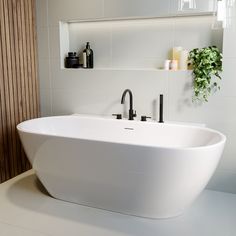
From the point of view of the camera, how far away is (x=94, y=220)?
7.58 ft

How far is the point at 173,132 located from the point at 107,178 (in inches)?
33.2

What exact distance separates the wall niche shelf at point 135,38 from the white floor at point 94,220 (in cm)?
146

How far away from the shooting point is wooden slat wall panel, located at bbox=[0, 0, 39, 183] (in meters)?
A: 2.98

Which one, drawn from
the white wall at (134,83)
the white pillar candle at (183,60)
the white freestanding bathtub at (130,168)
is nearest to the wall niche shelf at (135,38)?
the white wall at (134,83)

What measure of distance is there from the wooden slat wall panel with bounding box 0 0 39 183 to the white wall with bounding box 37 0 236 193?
0.49ft

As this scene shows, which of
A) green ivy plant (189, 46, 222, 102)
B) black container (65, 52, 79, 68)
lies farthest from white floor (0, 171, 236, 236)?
black container (65, 52, 79, 68)

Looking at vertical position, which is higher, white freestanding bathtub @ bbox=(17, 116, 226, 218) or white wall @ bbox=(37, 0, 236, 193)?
white wall @ bbox=(37, 0, 236, 193)

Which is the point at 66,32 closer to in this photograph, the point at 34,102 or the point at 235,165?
the point at 34,102

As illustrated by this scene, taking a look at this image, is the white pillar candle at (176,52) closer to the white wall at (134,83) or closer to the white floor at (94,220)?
the white wall at (134,83)

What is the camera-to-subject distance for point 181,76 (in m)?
2.87

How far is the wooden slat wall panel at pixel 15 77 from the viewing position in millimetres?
2982

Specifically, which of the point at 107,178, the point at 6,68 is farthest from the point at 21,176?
the point at 107,178

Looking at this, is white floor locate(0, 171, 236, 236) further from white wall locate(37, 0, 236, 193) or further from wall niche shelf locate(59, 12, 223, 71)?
wall niche shelf locate(59, 12, 223, 71)

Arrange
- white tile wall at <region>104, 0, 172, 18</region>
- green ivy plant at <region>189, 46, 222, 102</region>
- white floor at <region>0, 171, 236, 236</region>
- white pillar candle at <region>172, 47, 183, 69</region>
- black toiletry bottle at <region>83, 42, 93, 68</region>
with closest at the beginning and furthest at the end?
white floor at <region>0, 171, 236, 236</region> < green ivy plant at <region>189, 46, 222, 102</region> < white tile wall at <region>104, 0, 172, 18</region> < white pillar candle at <region>172, 47, 183, 69</region> < black toiletry bottle at <region>83, 42, 93, 68</region>
